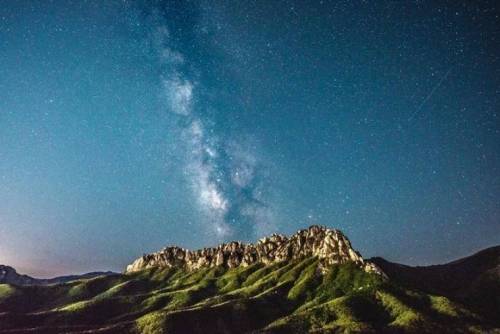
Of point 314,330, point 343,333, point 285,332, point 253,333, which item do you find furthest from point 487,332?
point 253,333

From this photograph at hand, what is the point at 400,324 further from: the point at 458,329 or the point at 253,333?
the point at 253,333

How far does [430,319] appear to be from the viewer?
198 meters

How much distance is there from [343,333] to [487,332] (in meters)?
60.8

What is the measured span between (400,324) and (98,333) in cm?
13820

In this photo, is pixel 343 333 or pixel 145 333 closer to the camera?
pixel 343 333

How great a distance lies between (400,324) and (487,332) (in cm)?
3508

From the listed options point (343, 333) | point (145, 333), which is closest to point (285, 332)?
point (343, 333)

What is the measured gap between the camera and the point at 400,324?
7598 inches

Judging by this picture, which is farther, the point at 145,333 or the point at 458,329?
the point at 145,333

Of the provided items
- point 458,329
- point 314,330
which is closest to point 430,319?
point 458,329

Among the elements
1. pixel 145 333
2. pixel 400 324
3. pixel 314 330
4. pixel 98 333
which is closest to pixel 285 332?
pixel 314 330

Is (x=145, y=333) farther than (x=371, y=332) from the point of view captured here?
Yes

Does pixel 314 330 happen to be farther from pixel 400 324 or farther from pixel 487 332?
pixel 487 332

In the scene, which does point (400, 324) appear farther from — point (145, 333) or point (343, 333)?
point (145, 333)
